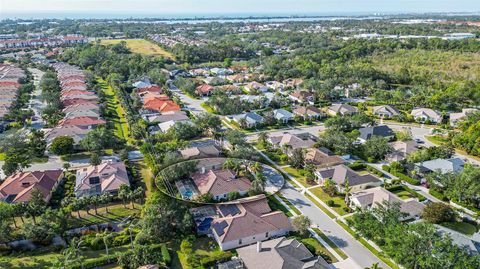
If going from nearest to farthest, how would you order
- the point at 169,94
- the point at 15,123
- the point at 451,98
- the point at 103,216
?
the point at 103,216
the point at 15,123
the point at 451,98
the point at 169,94

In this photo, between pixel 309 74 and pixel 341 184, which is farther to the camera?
pixel 309 74

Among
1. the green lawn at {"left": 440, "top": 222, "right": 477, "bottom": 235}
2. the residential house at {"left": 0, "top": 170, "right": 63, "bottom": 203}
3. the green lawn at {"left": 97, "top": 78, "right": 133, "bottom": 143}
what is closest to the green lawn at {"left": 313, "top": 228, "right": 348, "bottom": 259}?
the green lawn at {"left": 440, "top": 222, "right": 477, "bottom": 235}

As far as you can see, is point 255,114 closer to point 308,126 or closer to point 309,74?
point 308,126

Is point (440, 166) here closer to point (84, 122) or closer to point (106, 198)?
point (106, 198)

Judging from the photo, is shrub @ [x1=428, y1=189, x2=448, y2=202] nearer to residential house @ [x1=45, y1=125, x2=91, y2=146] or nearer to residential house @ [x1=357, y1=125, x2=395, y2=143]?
residential house @ [x1=357, y1=125, x2=395, y2=143]

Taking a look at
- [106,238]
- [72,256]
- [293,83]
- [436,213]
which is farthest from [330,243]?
[293,83]

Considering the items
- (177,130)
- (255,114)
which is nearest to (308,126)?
(255,114)
